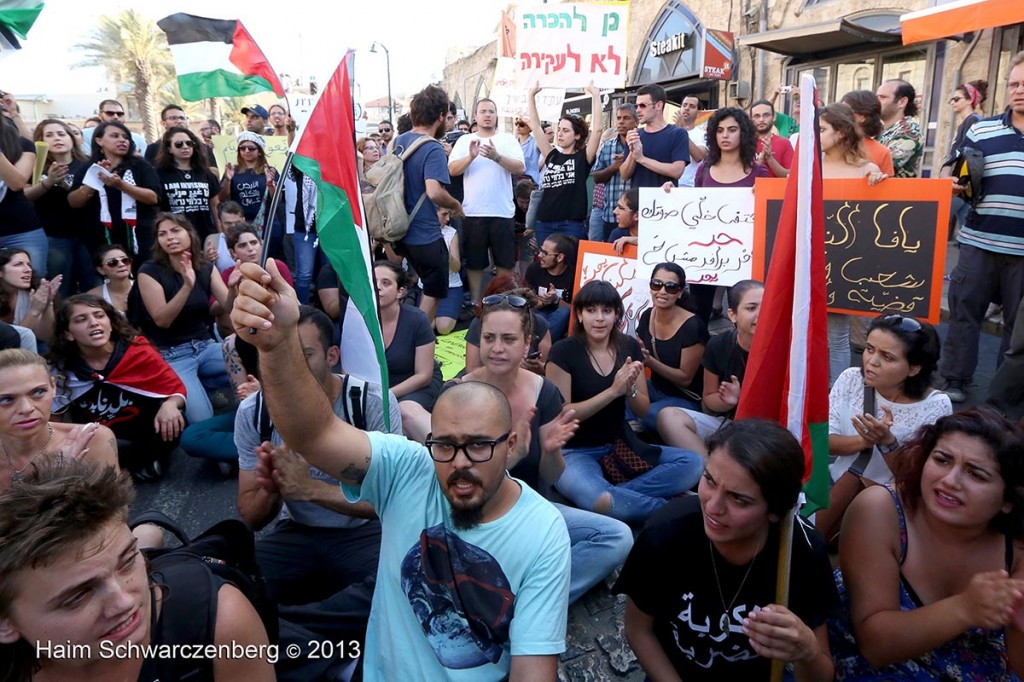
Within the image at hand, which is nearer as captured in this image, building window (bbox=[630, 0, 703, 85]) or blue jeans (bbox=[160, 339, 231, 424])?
blue jeans (bbox=[160, 339, 231, 424])

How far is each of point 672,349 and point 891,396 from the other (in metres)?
1.42

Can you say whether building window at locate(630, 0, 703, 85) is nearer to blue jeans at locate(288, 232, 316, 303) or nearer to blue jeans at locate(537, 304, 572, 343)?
blue jeans at locate(288, 232, 316, 303)

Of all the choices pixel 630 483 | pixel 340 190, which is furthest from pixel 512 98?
pixel 340 190

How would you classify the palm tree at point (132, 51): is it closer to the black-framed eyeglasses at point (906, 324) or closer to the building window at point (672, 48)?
the building window at point (672, 48)

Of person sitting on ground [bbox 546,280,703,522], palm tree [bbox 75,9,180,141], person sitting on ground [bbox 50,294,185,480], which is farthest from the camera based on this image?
palm tree [bbox 75,9,180,141]

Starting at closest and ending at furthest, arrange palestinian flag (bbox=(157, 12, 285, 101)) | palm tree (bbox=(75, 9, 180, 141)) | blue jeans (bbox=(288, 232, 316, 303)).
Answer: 1. palestinian flag (bbox=(157, 12, 285, 101))
2. blue jeans (bbox=(288, 232, 316, 303))
3. palm tree (bbox=(75, 9, 180, 141))

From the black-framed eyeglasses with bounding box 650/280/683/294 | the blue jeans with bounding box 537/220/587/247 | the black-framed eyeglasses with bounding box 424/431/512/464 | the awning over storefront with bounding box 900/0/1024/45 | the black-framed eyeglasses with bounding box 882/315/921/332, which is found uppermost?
the awning over storefront with bounding box 900/0/1024/45

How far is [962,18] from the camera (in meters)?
7.36

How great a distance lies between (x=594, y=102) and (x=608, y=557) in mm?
4880

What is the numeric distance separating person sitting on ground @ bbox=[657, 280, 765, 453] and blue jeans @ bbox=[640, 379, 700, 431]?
80 mm

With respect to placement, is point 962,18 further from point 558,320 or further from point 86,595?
point 86,595

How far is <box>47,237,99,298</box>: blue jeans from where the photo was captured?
19.5 feet

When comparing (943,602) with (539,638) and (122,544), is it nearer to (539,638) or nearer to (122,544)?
(539,638)

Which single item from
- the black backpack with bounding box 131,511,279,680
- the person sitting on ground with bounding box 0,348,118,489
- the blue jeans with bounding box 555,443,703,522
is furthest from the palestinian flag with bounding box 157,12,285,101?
the black backpack with bounding box 131,511,279,680
